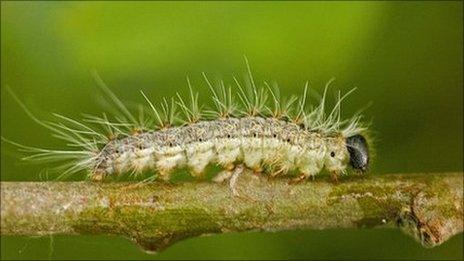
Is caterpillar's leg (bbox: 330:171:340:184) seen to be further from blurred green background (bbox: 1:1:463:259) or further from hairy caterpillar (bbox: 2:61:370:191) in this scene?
blurred green background (bbox: 1:1:463:259)

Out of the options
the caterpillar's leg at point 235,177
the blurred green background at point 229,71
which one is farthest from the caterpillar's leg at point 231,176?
the blurred green background at point 229,71

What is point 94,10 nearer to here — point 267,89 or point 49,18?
point 49,18

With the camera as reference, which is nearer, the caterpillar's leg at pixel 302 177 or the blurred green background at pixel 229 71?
the caterpillar's leg at pixel 302 177

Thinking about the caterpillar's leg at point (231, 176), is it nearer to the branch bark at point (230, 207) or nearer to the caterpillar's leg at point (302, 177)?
the branch bark at point (230, 207)

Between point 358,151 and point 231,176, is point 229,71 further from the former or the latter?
point 231,176

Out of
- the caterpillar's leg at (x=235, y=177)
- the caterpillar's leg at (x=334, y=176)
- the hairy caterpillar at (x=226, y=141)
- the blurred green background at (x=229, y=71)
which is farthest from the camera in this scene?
the blurred green background at (x=229, y=71)

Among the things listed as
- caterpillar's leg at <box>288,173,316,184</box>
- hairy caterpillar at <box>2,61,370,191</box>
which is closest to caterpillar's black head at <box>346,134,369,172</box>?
hairy caterpillar at <box>2,61,370,191</box>
